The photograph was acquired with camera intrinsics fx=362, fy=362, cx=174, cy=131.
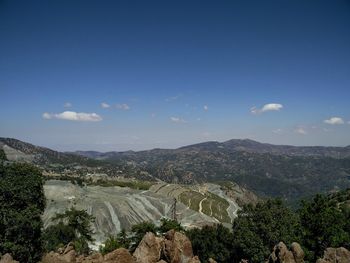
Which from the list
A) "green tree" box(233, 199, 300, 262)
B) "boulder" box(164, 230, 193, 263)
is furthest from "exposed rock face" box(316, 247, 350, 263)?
"boulder" box(164, 230, 193, 263)

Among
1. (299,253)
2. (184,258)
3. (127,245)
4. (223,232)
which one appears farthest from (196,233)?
(299,253)

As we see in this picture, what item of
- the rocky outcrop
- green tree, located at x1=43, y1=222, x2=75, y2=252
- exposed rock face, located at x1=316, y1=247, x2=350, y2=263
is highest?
exposed rock face, located at x1=316, y1=247, x2=350, y2=263

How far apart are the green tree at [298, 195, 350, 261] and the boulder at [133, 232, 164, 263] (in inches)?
1251

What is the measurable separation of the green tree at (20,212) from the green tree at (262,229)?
143 ft

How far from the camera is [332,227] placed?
80562mm

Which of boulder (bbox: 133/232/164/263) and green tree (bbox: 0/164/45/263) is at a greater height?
green tree (bbox: 0/164/45/263)

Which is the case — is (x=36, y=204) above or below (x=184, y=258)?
above

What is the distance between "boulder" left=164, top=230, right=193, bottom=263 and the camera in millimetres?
70062

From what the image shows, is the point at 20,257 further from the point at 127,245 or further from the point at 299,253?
the point at 299,253

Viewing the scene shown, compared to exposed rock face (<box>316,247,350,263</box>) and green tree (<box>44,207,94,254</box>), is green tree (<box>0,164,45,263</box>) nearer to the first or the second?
green tree (<box>44,207,94,254</box>)

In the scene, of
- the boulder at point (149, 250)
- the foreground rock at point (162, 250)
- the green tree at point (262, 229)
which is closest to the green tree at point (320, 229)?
the green tree at point (262, 229)

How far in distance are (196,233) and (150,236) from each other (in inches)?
1781

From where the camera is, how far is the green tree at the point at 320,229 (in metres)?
76.1

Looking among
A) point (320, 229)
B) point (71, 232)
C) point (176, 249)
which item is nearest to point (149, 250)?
point (176, 249)
